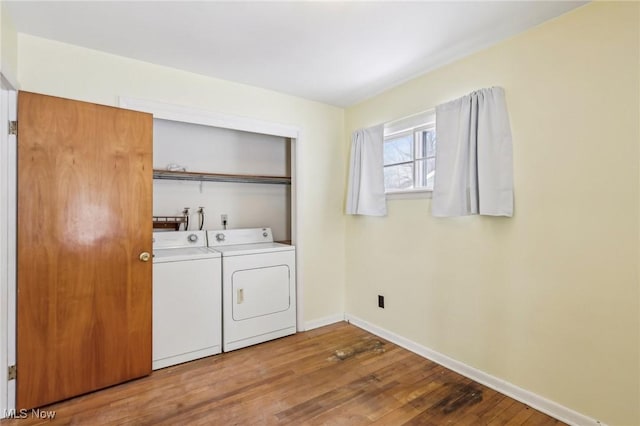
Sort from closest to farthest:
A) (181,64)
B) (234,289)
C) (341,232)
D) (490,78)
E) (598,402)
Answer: (598,402) < (490,78) < (181,64) < (234,289) < (341,232)

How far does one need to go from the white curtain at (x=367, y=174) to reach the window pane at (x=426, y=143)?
390 millimetres

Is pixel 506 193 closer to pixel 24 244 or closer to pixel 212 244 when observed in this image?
pixel 212 244

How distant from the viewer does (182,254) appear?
2.61m

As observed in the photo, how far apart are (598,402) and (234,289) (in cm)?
260

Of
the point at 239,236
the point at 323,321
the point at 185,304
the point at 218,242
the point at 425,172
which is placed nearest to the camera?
the point at 185,304

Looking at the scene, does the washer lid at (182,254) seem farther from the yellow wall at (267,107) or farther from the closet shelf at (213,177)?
the yellow wall at (267,107)

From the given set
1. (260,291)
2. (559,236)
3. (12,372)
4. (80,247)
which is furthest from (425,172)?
(12,372)

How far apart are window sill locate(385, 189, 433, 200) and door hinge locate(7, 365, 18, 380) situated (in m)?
3.02

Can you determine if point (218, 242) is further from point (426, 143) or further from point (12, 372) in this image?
point (426, 143)

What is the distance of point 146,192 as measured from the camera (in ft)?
7.74

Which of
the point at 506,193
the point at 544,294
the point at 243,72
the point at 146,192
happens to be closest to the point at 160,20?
the point at 243,72

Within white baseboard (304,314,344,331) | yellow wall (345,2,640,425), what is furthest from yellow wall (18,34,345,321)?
yellow wall (345,2,640,425)

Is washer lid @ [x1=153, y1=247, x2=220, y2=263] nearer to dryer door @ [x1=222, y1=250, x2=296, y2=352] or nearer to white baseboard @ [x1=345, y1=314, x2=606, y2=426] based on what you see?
dryer door @ [x1=222, y1=250, x2=296, y2=352]

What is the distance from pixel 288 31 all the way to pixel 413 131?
4.65 feet
